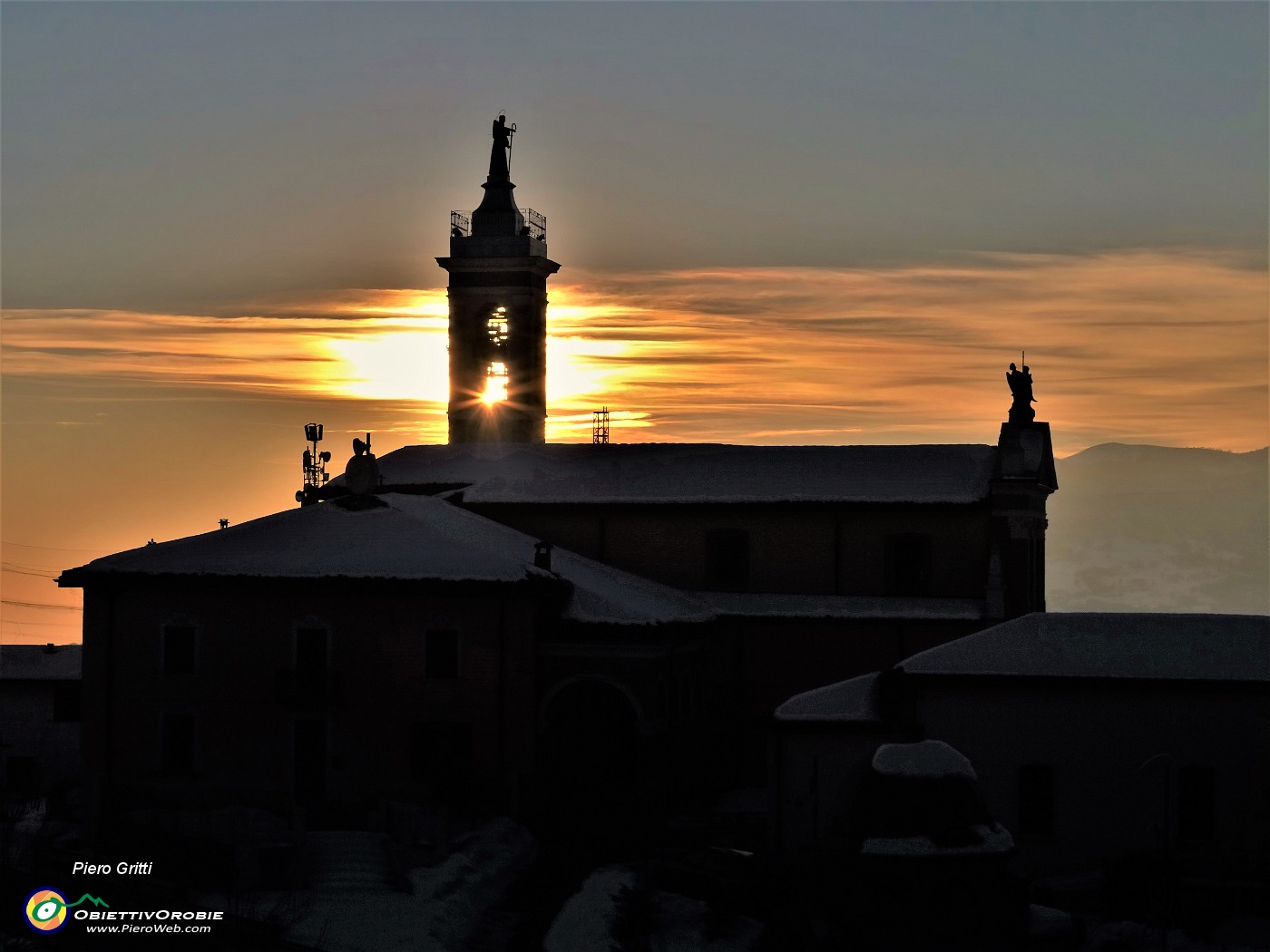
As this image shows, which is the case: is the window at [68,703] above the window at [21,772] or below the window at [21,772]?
above

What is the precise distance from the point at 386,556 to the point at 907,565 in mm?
15482

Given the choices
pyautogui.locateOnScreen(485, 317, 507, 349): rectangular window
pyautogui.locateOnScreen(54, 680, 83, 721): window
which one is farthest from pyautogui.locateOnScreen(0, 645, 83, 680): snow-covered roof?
pyautogui.locateOnScreen(485, 317, 507, 349): rectangular window

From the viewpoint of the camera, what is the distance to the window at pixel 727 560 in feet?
184

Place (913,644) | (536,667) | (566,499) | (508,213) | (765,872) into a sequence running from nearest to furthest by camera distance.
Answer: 1. (765,872)
2. (536,667)
3. (913,644)
4. (566,499)
5. (508,213)

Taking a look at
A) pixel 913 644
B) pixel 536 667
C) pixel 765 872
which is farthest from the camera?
pixel 913 644

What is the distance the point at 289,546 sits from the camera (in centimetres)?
4938

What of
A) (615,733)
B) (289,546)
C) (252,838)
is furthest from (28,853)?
(615,733)

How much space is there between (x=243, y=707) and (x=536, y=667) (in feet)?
23.2

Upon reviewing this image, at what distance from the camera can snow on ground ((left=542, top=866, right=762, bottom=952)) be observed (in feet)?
121

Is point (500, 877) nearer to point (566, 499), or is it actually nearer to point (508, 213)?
point (566, 499)

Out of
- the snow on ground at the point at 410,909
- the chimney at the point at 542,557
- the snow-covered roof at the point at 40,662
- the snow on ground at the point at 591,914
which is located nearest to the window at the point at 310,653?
the chimney at the point at 542,557

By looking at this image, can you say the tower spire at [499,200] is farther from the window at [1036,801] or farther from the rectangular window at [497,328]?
the window at [1036,801]
